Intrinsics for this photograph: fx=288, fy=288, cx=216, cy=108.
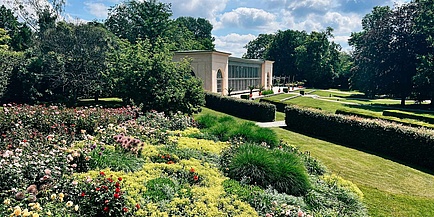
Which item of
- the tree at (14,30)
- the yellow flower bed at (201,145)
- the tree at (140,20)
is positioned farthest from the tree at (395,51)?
the tree at (14,30)

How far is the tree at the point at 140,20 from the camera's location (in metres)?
34.7

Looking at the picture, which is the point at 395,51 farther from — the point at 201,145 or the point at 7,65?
the point at 7,65

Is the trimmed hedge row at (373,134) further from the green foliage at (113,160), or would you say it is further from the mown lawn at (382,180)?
the green foliage at (113,160)

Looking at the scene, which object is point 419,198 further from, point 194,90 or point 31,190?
point 194,90

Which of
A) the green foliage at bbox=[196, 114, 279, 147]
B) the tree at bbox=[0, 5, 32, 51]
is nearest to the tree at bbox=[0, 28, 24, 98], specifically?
the green foliage at bbox=[196, 114, 279, 147]

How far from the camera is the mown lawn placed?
5.84 metres

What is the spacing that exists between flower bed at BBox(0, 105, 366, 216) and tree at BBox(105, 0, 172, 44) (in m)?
29.1

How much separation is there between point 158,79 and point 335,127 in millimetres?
7784

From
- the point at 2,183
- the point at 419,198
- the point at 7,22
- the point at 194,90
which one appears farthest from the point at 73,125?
the point at 7,22

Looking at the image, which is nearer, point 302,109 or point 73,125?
point 73,125

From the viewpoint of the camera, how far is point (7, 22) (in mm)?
44625

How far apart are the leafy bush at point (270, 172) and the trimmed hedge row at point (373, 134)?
6.04 meters

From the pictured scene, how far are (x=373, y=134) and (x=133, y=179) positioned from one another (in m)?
9.39

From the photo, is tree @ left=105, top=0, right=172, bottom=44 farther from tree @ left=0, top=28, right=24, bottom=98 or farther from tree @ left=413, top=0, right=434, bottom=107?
tree @ left=413, top=0, right=434, bottom=107
